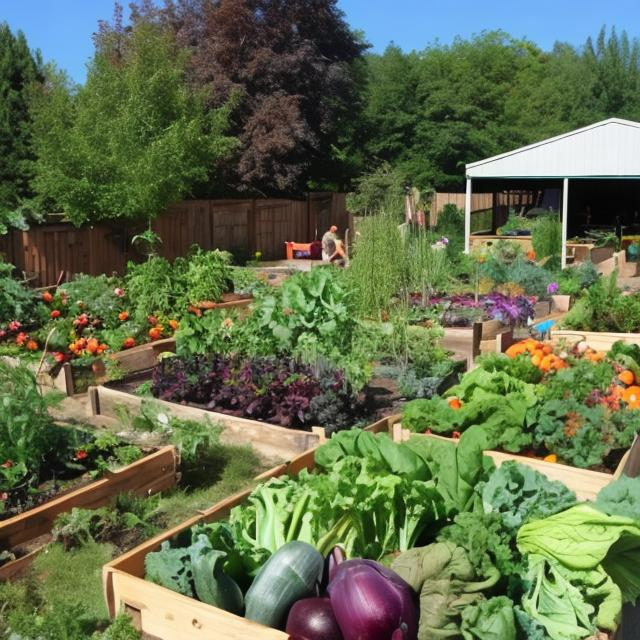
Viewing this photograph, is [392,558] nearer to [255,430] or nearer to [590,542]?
[590,542]

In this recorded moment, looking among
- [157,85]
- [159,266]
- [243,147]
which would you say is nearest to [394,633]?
[159,266]

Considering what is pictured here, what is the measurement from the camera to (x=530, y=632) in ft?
10.5

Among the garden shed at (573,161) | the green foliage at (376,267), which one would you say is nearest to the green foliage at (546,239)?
the garden shed at (573,161)

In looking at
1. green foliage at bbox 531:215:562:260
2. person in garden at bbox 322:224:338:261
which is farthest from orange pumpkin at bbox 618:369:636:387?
green foliage at bbox 531:215:562:260

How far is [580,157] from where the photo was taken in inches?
794

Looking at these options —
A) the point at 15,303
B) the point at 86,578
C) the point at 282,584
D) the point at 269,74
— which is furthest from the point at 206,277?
the point at 269,74

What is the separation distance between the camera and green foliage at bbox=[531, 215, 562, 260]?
18500mm

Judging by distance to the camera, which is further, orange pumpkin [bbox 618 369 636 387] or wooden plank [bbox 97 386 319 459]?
orange pumpkin [bbox 618 369 636 387]

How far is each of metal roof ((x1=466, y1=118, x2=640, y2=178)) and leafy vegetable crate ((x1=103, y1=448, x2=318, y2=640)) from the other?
60.7ft

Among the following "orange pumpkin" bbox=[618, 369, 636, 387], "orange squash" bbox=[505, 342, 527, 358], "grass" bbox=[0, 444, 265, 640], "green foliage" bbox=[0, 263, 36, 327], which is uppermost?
"green foliage" bbox=[0, 263, 36, 327]

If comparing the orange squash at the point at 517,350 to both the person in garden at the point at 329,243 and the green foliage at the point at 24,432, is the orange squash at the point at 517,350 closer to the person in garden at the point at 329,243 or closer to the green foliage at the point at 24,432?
the green foliage at the point at 24,432

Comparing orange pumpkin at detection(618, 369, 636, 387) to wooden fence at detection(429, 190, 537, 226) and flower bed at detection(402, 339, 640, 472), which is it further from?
wooden fence at detection(429, 190, 537, 226)

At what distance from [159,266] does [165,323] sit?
1.06 meters

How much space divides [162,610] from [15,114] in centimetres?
1962
